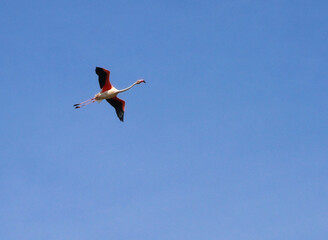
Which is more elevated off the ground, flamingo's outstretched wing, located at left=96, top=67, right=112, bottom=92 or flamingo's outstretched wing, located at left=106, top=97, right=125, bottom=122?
flamingo's outstretched wing, located at left=96, top=67, right=112, bottom=92

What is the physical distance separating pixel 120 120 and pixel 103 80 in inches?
169

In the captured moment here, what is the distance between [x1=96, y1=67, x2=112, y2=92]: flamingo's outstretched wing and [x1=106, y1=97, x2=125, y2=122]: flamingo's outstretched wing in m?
2.14

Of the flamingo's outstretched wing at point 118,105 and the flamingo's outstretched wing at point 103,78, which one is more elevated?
the flamingo's outstretched wing at point 103,78

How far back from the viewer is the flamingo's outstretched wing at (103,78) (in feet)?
295

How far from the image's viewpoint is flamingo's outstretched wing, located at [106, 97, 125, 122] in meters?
92.3

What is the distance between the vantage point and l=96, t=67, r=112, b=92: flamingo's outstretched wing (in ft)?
295

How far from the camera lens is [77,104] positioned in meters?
91.2

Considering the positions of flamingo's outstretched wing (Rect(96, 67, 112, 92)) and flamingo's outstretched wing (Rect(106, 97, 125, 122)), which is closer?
flamingo's outstretched wing (Rect(96, 67, 112, 92))

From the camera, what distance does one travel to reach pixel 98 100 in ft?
300

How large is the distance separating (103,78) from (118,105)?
3.68m

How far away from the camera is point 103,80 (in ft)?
296

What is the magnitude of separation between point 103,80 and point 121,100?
10.6ft

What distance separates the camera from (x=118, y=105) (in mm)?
92625

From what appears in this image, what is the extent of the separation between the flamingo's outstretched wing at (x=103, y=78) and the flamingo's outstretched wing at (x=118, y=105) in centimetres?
214
